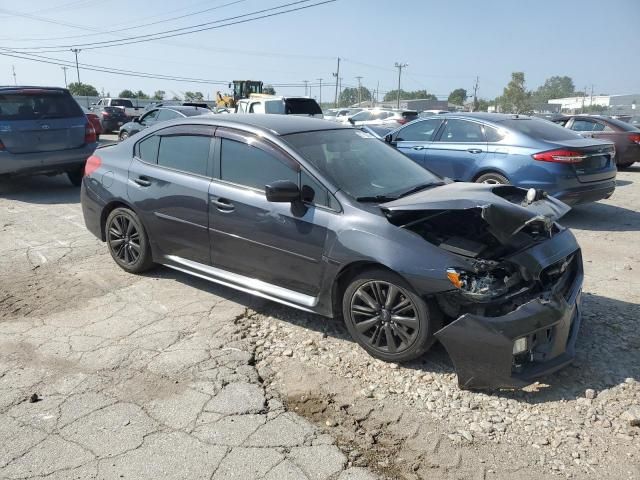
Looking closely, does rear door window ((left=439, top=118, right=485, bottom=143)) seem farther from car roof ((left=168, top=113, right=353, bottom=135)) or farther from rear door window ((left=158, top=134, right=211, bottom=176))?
rear door window ((left=158, top=134, right=211, bottom=176))

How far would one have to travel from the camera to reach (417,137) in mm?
8781

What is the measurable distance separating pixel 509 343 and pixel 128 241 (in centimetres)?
373

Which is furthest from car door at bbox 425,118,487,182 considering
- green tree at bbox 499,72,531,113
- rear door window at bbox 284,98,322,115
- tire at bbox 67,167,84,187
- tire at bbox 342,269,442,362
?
green tree at bbox 499,72,531,113

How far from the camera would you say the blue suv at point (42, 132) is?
8.55 m

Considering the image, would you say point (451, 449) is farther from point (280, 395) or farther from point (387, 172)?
point (387, 172)

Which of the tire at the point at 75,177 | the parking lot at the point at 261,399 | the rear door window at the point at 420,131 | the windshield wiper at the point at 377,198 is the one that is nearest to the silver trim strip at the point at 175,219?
the parking lot at the point at 261,399

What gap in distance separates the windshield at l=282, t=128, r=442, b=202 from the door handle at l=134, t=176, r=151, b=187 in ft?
5.02

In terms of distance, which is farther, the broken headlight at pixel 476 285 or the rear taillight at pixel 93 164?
the rear taillight at pixel 93 164

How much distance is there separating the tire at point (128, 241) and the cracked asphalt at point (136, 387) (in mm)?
148

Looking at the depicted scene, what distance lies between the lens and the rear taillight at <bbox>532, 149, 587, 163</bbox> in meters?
7.17

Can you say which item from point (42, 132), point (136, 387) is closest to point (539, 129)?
point (136, 387)

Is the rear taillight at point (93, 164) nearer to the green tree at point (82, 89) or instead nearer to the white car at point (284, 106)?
the white car at point (284, 106)

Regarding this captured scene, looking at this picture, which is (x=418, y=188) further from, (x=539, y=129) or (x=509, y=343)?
(x=539, y=129)

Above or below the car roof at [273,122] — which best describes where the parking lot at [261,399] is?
below
